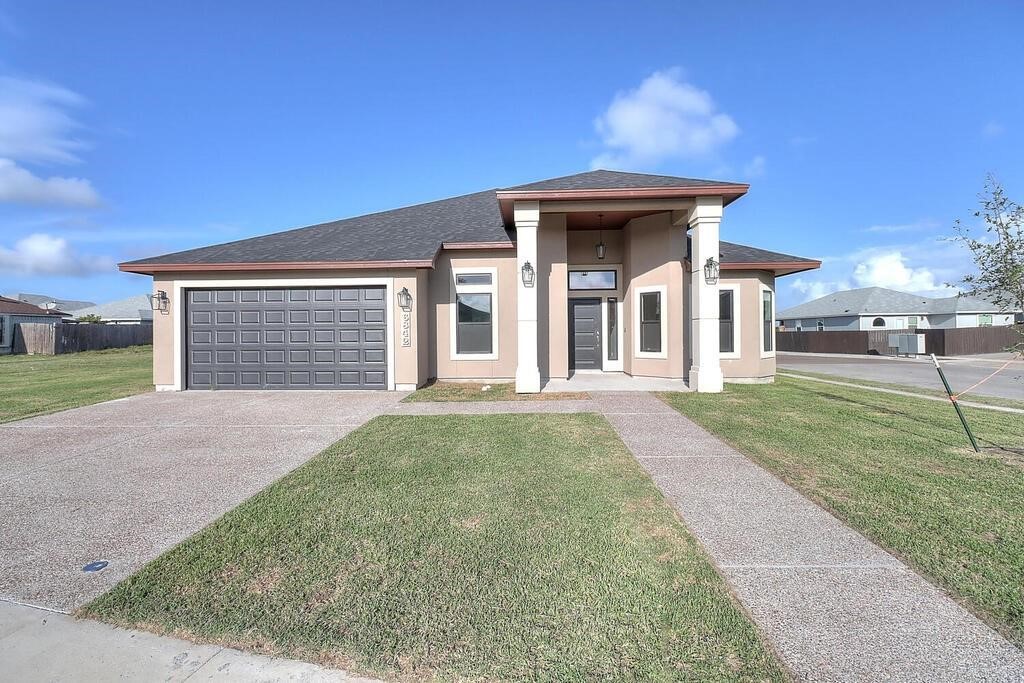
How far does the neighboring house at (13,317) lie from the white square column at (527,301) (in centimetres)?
3019

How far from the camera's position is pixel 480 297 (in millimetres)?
12375

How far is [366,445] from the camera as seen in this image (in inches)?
251

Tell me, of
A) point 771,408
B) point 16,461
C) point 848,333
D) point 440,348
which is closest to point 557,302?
point 440,348

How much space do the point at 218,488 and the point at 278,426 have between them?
2936mm

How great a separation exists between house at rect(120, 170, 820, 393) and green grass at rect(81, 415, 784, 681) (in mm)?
6377

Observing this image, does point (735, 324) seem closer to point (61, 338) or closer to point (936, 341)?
point (936, 341)

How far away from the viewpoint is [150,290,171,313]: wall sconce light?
11.4 meters

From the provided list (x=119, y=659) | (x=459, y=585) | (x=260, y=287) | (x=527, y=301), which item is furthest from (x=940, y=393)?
(x=260, y=287)

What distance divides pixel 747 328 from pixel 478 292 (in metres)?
6.78

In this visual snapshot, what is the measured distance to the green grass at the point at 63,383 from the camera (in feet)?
31.8

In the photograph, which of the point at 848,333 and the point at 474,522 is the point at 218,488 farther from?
the point at 848,333

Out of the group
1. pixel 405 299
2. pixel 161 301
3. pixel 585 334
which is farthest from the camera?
pixel 585 334

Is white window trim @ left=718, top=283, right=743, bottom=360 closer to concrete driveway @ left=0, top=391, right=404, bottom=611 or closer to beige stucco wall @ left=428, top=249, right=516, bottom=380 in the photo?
beige stucco wall @ left=428, top=249, right=516, bottom=380

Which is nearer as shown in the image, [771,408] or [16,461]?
[16,461]
